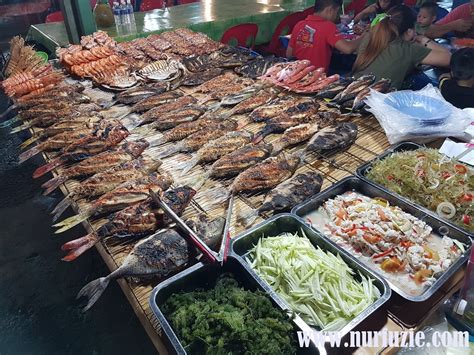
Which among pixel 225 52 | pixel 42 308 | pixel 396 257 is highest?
pixel 225 52

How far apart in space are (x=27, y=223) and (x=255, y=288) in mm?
4564

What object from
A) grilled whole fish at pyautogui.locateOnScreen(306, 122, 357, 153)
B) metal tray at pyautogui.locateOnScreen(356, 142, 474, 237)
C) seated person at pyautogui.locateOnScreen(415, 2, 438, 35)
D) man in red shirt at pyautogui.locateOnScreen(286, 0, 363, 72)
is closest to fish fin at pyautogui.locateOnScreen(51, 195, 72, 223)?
grilled whole fish at pyautogui.locateOnScreen(306, 122, 357, 153)

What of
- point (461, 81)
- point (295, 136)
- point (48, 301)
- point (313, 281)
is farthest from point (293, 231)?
point (461, 81)

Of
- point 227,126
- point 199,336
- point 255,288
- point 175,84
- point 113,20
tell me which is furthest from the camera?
point 113,20

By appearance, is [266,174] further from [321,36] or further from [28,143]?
[321,36]

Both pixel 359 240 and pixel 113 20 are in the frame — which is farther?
pixel 113 20

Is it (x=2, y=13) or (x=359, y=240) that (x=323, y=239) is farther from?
(x=2, y=13)

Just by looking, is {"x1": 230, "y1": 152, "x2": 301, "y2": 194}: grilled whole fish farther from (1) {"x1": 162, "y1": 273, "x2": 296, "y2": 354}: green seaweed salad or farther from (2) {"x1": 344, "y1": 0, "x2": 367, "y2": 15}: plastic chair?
(2) {"x1": 344, "y1": 0, "x2": 367, "y2": 15}: plastic chair

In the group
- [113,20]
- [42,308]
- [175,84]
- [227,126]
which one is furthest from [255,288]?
[113,20]

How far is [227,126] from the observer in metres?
3.94

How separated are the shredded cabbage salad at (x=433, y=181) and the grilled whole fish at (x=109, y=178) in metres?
2.09

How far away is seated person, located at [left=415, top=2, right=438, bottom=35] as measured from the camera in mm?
7392

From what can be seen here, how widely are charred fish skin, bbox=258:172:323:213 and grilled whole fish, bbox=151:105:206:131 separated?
168cm

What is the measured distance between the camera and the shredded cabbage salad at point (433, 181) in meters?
2.67
